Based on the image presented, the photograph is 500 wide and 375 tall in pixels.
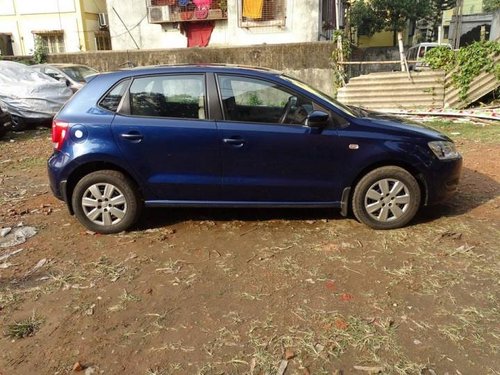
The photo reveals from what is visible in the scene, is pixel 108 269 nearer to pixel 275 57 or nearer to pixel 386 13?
pixel 275 57

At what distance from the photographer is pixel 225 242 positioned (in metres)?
4.36

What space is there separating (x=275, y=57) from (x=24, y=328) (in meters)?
11.5

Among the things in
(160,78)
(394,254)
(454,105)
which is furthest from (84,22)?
(394,254)

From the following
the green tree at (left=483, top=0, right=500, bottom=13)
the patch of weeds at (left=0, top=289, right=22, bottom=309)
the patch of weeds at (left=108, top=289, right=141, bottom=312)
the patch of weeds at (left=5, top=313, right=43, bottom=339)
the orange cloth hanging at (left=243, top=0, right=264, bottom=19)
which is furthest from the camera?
the green tree at (left=483, top=0, right=500, bottom=13)

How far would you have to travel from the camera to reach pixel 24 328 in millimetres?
3104

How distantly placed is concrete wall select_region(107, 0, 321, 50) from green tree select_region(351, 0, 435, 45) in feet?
61.6

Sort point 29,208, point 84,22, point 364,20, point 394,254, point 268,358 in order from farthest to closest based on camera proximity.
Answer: point 364,20
point 84,22
point 29,208
point 394,254
point 268,358

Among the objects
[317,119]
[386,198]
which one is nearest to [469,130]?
[386,198]

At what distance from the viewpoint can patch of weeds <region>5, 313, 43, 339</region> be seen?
305 cm

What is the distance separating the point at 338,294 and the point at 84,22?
23749 mm

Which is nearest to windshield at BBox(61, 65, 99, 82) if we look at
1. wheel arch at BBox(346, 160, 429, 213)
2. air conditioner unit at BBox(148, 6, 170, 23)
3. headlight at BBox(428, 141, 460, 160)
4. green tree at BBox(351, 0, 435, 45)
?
air conditioner unit at BBox(148, 6, 170, 23)

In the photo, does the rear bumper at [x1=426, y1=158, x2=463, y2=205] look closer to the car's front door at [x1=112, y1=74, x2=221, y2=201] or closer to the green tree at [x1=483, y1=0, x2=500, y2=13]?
the car's front door at [x1=112, y1=74, x2=221, y2=201]

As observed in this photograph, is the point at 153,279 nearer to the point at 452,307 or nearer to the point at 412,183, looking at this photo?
the point at 452,307

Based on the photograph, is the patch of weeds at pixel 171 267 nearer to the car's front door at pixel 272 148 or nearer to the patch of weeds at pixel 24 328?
the car's front door at pixel 272 148
